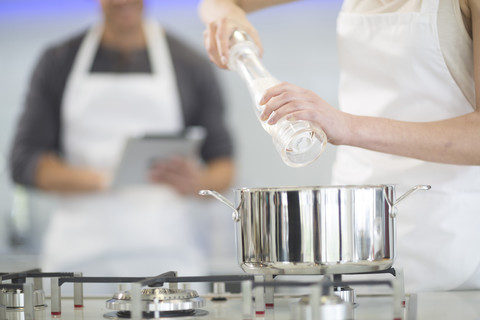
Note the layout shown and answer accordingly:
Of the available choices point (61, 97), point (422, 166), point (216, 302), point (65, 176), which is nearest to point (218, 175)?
point (65, 176)

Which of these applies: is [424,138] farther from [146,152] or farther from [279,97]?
[146,152]

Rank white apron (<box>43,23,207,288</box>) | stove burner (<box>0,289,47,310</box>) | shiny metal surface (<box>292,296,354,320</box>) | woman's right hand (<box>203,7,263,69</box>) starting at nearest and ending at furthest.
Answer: shiny metal surface (<box>292,296,354,320</box>) → stove burner (<box>0,289,47,310</box>) → woman's right hand (<box>203,7,263,69</box>) → white apron (<box>43,23,207,288</box>)

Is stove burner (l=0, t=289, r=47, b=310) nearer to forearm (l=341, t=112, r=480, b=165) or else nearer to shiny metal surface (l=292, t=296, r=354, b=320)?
shiny metal surface (l=292, t=296, r=354, b=320)

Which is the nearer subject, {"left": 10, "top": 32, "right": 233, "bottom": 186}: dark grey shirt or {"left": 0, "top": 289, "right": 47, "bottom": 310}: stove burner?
{"left": 0, "top": 289, "right": 47, "bottom": 310}: stove burner

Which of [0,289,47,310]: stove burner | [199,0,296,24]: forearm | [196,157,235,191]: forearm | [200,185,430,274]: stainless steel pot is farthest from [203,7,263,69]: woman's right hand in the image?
[196,157,235,191]: forearm

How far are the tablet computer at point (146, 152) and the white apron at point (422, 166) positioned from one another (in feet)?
4.76

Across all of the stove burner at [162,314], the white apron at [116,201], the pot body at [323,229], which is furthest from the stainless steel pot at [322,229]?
the white apron at [116,201]

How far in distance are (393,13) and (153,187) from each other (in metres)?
1.86

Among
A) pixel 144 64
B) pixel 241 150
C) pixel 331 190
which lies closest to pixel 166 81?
pixel 144 64

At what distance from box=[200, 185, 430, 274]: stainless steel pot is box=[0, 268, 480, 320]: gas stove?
0.03 m

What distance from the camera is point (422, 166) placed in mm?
1302

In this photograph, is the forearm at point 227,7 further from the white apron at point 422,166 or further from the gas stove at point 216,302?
the gas stove at point 216,302

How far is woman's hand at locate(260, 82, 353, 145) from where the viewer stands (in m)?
0.95

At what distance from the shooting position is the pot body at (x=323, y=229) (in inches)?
34.0
